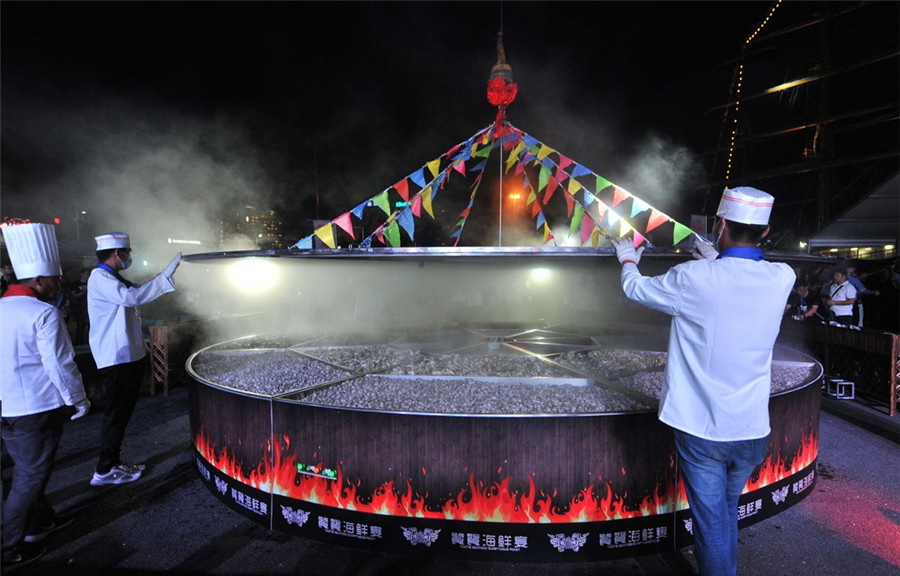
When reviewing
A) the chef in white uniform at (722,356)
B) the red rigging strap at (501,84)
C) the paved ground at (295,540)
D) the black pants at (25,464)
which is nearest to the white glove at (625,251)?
the chef in white uniform at (722,356)

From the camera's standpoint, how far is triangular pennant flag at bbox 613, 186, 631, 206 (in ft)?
16.3

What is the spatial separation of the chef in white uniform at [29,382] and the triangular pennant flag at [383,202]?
114 inches

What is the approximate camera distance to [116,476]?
12.1 ft

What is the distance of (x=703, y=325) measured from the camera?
203cm

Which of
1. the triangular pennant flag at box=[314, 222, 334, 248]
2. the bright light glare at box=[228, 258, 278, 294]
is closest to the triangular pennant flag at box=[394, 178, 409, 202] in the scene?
the triangular pennant flag at box=[314, 222, 334, 248]

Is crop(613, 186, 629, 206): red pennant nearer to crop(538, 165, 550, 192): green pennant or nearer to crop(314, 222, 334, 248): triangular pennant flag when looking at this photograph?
crop(538, 165, 550, 192): green pennant

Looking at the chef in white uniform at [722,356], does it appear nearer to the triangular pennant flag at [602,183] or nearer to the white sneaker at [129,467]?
the triangular pennant flag at [602,183]

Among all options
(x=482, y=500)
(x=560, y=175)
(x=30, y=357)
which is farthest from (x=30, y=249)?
(x=560, y=175)

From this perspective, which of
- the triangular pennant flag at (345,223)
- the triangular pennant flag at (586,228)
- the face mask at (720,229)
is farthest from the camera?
the triangular pennant flag at (586,228)

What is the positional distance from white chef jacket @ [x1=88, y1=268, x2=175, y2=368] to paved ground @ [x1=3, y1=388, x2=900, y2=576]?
1.16 m

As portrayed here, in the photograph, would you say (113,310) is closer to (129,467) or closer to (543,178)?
(129,467)

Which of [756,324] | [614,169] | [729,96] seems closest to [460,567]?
[756,324]

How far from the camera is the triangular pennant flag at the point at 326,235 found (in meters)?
4.16

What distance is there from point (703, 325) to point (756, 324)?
26 cm
